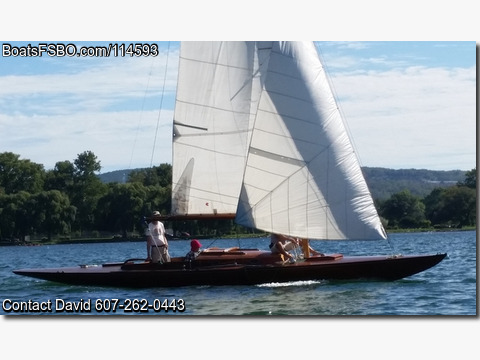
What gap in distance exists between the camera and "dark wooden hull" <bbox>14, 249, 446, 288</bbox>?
1941 centimetres

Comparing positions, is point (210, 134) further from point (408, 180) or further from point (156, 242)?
point (408, 180)

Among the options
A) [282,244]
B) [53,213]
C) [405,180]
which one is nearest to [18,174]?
[53,213]

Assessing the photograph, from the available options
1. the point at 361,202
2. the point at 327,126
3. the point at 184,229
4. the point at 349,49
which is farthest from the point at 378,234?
the point at 184,229

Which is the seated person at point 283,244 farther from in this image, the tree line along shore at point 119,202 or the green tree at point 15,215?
the green tree at point 15,215

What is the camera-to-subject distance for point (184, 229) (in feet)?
81.0

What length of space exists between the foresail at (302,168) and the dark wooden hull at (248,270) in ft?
1.94

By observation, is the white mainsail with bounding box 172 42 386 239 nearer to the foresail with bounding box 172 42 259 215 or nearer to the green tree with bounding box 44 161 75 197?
the foresail with bounding box 172 42 259 215

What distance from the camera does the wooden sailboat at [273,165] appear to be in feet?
62.6

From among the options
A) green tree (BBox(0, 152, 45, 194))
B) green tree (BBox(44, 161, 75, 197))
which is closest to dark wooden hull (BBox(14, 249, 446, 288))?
green tree (BBox(0, 152, 45, 194))

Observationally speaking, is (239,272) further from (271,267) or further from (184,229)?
(184,229)

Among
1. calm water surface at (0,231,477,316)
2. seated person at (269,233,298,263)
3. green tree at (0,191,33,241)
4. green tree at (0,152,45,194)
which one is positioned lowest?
calm water surface at (0,231,477,316)

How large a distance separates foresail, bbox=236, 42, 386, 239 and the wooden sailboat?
0.01 meters

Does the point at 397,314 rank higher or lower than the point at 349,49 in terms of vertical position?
lower

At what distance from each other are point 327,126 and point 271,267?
89.8 inches
